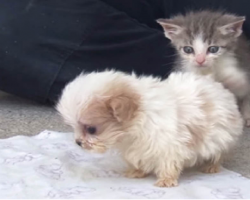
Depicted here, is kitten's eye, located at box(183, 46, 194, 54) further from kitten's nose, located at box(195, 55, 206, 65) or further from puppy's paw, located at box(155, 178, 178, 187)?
puppy's paw, located at box(155, 178, 178, 187)

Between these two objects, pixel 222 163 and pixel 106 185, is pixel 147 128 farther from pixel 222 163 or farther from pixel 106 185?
pixel 222 163

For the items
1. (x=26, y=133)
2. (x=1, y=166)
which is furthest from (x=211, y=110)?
(x=26, y=133)

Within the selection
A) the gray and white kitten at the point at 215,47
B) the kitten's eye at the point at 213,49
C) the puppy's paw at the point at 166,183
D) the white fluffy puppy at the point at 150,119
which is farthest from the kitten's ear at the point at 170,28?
the puppy's paw at the point at 166,183

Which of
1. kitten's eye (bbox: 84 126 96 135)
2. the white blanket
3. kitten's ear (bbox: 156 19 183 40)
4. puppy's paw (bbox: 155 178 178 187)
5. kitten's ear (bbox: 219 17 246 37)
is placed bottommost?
the white blanket

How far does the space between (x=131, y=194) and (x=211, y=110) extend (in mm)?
356

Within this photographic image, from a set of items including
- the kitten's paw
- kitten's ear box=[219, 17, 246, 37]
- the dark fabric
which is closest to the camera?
the kitten's paw

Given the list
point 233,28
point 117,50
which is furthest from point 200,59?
point 117,50

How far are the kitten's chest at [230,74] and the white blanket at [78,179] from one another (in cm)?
47

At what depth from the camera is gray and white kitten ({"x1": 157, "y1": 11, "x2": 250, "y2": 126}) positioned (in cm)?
235

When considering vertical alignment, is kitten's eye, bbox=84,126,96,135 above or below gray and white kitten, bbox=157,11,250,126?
below

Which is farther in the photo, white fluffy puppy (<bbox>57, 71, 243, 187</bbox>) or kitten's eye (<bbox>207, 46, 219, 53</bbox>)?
kitten's eye (<bbox>207, 46, 219, 53</bbox>)

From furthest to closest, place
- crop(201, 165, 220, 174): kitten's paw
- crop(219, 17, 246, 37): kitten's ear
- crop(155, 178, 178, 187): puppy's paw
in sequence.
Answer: crop(219, 17, 246, 37): kitten's ear
crop(201, 165, 220, 174): kitten's paw
crop(155, 178, 178, 187): puppy's paw

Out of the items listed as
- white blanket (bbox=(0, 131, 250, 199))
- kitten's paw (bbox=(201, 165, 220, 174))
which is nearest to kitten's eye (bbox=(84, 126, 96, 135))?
white blanket (bbox=(0, 131, 250, 199))

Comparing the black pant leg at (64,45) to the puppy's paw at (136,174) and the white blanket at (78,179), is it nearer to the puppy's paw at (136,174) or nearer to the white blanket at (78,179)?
the white blanket at (78,179)
